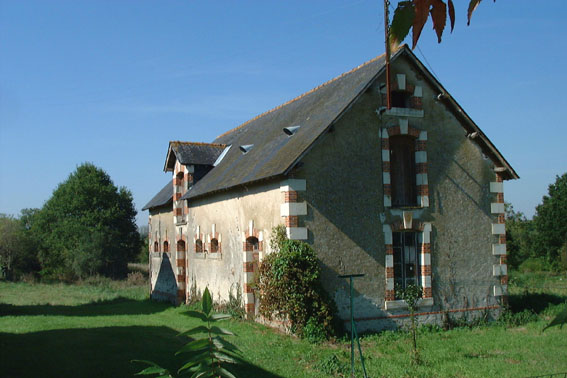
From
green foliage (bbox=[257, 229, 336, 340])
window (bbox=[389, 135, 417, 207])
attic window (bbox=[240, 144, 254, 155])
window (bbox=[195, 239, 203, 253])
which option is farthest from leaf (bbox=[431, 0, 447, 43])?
window (bbox=[195, 239, 203, 253])

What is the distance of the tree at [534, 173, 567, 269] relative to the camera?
32906 mm

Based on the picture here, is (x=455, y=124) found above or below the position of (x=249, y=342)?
above

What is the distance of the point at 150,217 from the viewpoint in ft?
72.0

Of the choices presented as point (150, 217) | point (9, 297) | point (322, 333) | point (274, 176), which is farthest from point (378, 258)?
point (9, 297)

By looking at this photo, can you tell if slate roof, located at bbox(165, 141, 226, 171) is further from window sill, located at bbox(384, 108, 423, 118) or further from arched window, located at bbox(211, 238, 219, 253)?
window sill, located at bbox(384, 108, 423, 118)

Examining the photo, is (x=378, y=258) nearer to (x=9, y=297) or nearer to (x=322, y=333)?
(x=322, y=333)

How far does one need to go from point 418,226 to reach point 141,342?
677 centimetres

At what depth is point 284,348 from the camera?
9.67 meters

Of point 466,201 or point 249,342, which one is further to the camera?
point 466,201

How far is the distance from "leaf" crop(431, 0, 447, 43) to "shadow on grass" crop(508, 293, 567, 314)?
13200mm

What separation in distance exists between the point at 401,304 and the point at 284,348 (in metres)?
3.22

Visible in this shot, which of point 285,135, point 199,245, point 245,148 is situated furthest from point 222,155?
point 285,135

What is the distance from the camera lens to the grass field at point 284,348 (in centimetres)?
827

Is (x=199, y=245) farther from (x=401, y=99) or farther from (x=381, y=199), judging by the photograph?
(x=401, y=99)
